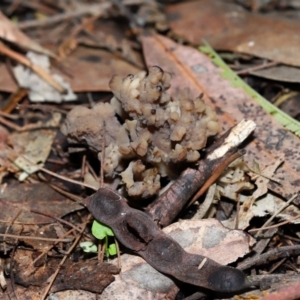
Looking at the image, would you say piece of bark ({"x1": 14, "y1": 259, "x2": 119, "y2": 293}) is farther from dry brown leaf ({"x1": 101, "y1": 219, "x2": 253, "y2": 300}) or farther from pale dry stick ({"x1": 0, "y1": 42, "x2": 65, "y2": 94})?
pale dry stick ({"x1": 0, "y1": 42, "x2": 65, "y2": 94})

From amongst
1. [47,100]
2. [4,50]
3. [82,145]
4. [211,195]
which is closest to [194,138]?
[211,195]

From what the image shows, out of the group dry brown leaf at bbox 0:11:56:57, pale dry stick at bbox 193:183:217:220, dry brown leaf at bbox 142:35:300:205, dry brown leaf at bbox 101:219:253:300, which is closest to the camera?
dry brown leaf at bbox 101:219:253:300

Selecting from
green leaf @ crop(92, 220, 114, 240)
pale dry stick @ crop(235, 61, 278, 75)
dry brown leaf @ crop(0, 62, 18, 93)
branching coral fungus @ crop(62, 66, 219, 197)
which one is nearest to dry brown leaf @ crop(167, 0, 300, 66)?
pale dry stick @ crop(235, 61, 278, 75)

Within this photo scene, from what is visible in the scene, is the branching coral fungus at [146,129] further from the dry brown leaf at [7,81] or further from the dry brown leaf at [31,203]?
the dry brown leaf at [7,81]

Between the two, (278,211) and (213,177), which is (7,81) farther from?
(278,211)

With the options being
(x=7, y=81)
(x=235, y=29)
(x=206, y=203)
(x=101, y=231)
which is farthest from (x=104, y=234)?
(x=235, y=29)

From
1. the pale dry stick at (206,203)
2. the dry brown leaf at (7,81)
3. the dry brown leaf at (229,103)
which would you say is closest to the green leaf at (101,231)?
the pale dry stick at (206,203)

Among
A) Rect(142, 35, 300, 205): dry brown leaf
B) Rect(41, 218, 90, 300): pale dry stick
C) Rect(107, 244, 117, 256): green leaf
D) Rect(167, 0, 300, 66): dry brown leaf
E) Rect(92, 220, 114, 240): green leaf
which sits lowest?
Rect(41, 218, 90, 300): pale dry stick
